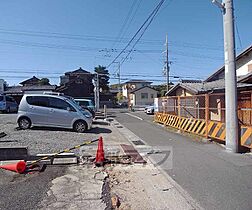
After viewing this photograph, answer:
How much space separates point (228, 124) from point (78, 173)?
5.03 meters

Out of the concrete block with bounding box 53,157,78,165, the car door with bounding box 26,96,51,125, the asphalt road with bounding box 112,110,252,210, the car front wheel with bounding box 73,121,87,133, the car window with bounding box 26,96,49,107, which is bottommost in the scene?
the asphalt road with bounding box 112,110,252,210

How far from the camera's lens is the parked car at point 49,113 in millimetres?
11266

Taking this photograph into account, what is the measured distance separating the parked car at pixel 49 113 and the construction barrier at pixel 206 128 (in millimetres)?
5245

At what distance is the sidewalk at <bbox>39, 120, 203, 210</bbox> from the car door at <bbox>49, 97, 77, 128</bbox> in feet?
20.2

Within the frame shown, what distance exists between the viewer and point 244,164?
19.0 ft

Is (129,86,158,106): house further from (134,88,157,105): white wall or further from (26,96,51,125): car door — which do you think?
(26,96,51,125): car door

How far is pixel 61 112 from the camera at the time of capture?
37.4ft

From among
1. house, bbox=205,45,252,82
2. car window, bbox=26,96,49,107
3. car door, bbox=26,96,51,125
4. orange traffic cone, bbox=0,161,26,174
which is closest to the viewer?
orange traffic cone, bbox=0,161,26,174

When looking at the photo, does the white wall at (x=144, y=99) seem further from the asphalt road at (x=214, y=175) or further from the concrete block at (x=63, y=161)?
the concrete block at (x=63, y=161)

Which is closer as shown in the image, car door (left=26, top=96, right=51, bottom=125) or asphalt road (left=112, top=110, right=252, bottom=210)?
asphalt road (left=112, top=110, right=252, bottom=210)

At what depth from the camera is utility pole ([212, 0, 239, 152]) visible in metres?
7.11

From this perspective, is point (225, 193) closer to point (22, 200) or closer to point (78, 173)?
point (78, 173)

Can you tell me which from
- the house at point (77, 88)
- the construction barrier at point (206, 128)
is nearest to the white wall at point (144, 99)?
the house at point (77, 88)

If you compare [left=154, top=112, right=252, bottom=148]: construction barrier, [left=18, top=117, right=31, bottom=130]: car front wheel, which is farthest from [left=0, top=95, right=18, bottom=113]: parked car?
[left=154, top=112, right=252, bottom=148]: construction barrier
